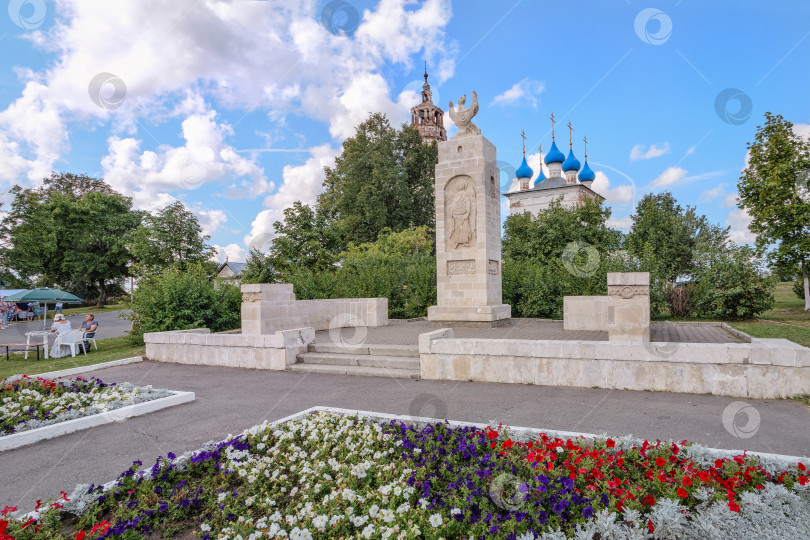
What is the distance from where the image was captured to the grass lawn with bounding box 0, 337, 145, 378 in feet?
33.2

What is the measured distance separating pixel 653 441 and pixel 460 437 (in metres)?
1.89

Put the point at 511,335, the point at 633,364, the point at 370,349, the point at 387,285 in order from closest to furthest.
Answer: the point at 633,364 → the point at 370,349 → the point at 511,335 → the point at 387,285

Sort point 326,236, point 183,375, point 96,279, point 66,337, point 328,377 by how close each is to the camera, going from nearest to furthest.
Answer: point 328,377, point 183,375, point 66,337, point 326,236, point 96,279

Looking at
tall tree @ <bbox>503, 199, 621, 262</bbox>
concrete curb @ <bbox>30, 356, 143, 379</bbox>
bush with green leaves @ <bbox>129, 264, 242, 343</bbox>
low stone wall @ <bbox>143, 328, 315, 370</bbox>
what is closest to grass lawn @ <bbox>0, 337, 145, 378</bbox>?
bush with green leaves @ <bbox>129, 264, 242, 343</bbox>

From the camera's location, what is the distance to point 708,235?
35.8m

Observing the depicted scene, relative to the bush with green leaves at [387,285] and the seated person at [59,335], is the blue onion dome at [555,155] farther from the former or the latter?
the seated person at [59,335]

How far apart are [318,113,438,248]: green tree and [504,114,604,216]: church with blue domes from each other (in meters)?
17.0

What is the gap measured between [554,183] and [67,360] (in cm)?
5080

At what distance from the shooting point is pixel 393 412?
5.72 m

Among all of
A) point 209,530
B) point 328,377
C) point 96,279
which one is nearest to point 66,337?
point 328,377

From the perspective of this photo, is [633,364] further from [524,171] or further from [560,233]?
[524,171]

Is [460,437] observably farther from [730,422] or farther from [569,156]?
[569,156]

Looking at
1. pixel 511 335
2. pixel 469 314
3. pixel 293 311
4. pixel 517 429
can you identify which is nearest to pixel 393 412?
pixel 517 429

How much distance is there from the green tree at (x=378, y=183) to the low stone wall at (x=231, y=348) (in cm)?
2361
